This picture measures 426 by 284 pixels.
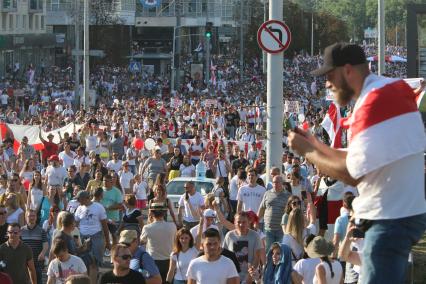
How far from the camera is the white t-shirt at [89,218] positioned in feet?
51.7

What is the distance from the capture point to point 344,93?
4.68 meters

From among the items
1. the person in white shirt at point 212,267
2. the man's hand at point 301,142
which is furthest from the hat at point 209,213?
the man's hand at point 301,142

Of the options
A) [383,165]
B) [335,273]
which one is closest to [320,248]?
[335,273]

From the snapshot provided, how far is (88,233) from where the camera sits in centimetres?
1564

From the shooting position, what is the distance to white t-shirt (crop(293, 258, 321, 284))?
36.3 feet

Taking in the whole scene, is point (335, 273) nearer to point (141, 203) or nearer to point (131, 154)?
point (141, 203)

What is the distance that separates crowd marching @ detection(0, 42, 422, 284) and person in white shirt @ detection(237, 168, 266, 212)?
0.05ft

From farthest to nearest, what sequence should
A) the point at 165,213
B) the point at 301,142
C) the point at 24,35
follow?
the point at 24,35 < the point at 165,213 < the point at 301,142

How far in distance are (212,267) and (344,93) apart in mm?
5685

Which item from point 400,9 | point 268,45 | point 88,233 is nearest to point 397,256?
point 88,233

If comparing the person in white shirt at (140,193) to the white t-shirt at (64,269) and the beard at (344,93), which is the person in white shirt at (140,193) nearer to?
the white t-shirt at (64,269)

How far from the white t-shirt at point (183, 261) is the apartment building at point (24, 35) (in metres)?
66.2

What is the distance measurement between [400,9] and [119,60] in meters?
100

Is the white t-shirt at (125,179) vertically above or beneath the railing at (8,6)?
beneath
